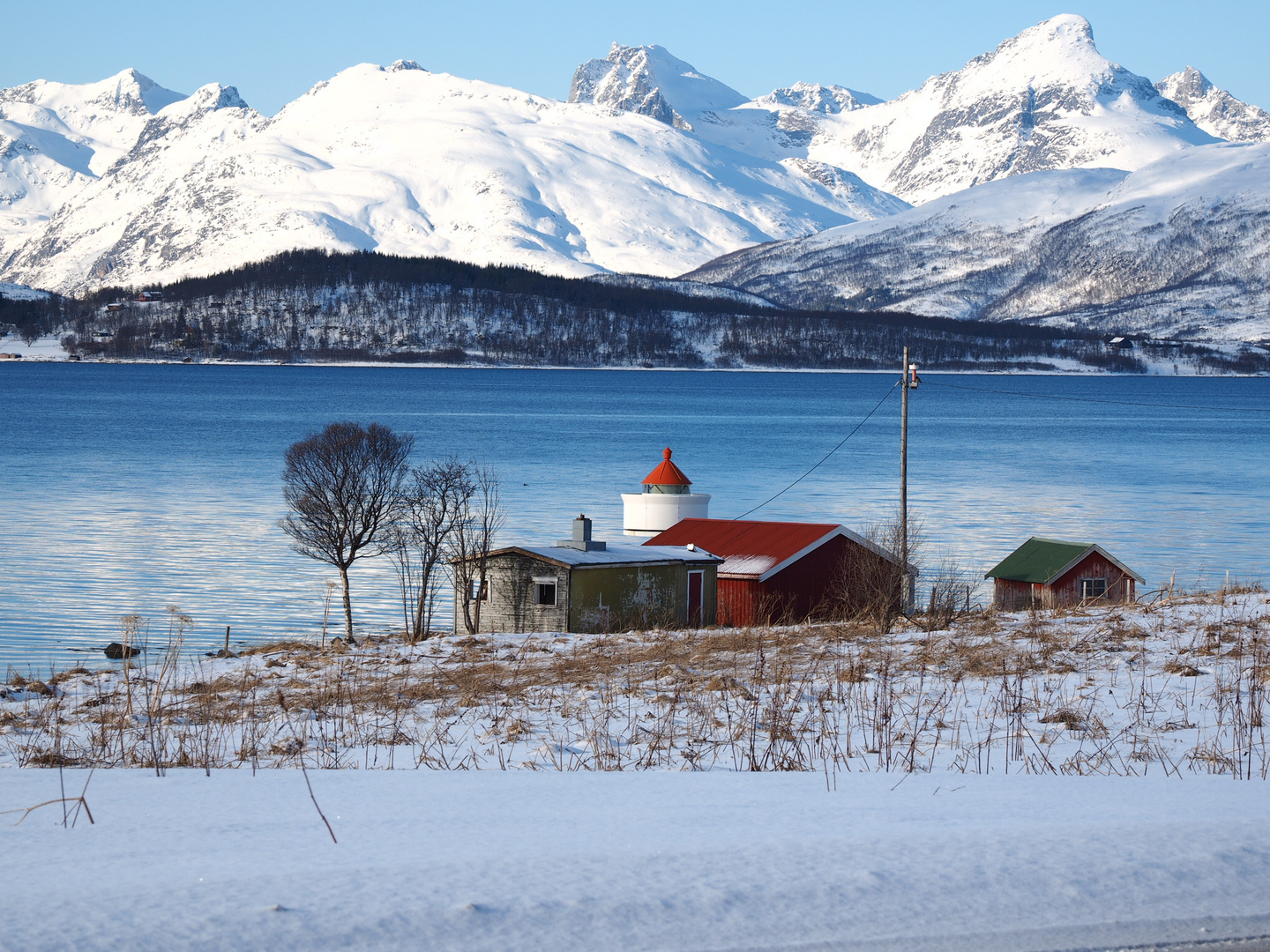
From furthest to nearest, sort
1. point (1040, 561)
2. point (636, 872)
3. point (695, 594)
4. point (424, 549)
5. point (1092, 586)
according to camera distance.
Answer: point (424, 549)
point (1040, 561)
point (1092, 586)
point (695, 594)
point (636, 872)

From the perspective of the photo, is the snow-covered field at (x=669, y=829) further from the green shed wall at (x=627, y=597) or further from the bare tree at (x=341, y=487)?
the bare tree at (x=341, y=487)

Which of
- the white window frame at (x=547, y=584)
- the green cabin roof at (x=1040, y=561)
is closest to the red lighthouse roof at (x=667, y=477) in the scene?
the green cabin roof at (x=1040, y=561)

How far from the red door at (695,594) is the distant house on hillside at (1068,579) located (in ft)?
23.3

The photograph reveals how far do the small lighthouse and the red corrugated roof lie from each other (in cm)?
420

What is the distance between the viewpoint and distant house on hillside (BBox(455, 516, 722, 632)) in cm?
2794

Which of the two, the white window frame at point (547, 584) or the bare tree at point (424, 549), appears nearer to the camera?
the white window frame at point (547, 584)

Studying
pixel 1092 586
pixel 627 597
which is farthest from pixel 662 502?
pixel 1092 586

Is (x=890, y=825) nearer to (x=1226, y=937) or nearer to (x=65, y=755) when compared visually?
(x=1226, y=937)

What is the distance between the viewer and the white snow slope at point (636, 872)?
15.4ft

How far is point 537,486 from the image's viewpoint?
72312 millimetres

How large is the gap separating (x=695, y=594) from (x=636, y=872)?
2475 cm

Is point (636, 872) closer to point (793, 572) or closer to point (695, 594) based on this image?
point (695, 594)

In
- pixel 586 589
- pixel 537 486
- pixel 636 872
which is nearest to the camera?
pixel 636 872

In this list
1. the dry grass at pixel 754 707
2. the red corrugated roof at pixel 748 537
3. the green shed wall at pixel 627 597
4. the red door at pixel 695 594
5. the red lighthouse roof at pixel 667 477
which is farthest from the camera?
the red lighthouse roof at pixel 667 477
